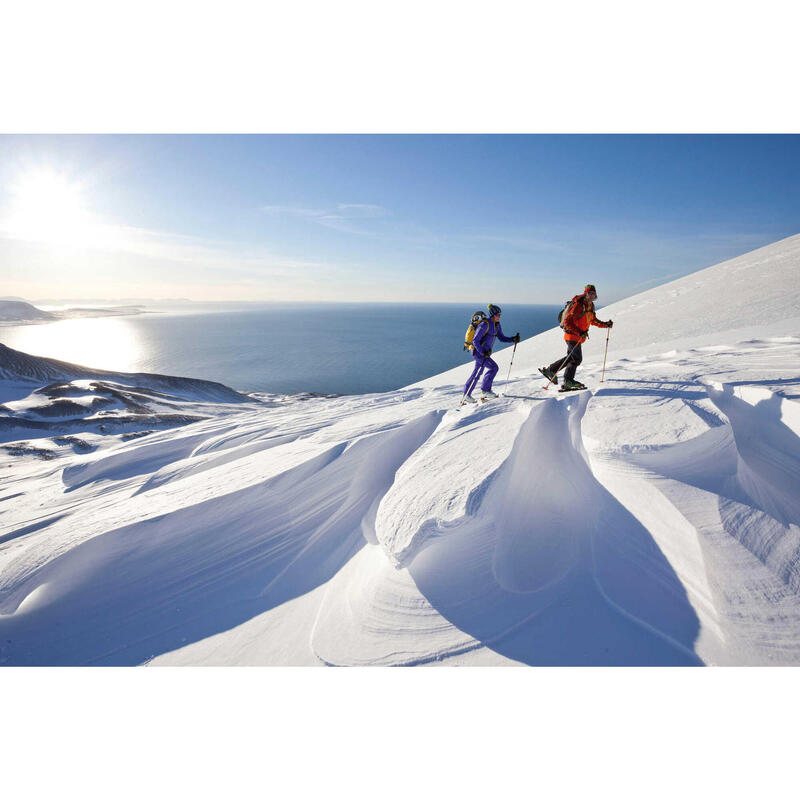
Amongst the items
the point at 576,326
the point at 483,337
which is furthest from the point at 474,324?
the point at 576,326

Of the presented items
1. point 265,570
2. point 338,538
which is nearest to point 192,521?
point 265,570

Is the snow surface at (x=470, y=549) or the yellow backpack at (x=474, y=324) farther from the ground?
the yellow backpack at (x=474, y=324)

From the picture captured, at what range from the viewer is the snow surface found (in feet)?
7.80

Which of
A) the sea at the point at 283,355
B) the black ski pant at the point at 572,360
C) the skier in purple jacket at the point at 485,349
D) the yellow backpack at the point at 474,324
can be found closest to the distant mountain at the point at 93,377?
the sea at the point at 283,355

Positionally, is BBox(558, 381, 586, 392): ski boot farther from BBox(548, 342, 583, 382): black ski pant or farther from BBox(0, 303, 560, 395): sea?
BBox(0, 303, 560, 395): sea

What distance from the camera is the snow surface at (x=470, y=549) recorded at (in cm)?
238

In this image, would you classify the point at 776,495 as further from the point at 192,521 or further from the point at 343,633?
the point at 192,521

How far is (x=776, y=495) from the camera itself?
2.97 meters

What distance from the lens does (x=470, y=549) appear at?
287 centimetres

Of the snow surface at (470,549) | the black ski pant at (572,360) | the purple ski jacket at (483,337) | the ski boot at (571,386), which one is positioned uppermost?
the purple ski jacket at (483,337)

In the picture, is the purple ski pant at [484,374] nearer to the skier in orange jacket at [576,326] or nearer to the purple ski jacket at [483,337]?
the purple ski jacket at [483,337]

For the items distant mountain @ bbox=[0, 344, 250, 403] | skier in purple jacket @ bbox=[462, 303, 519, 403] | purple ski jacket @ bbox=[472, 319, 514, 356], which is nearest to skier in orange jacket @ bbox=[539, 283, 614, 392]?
skier in purple jacket @ bbox=[462, 303, 519, 403]

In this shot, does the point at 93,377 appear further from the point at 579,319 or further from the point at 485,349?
the point at 579,319

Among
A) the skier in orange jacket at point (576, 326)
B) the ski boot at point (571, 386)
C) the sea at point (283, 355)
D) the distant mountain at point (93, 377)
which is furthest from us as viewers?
the sea at point (283, 355)
